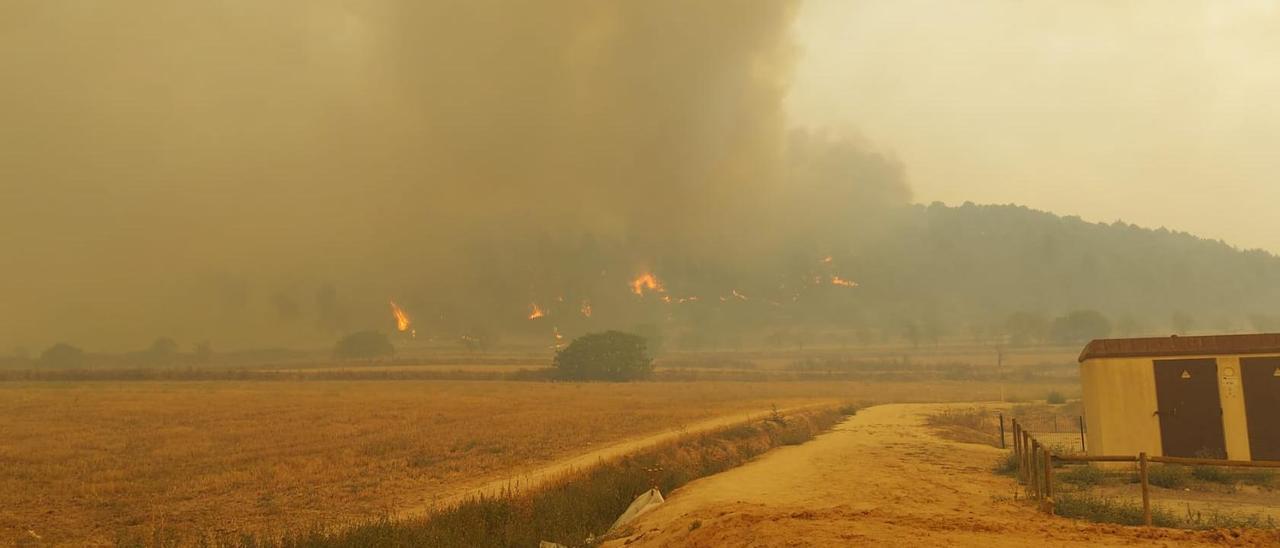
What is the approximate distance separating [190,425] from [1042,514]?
4102 cm

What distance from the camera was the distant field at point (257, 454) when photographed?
17875mm

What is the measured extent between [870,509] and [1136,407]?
42.0 feet

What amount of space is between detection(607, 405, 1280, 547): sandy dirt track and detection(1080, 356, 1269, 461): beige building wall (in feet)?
12.1

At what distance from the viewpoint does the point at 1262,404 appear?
20.2 metres

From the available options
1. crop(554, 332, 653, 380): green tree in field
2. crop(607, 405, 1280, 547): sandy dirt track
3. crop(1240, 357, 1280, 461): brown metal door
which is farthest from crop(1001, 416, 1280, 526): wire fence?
crop(554, 332, 653, 380): green tree in field

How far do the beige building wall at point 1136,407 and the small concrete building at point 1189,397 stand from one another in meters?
0.02

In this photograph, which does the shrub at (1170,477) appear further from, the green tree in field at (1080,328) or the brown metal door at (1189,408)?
the green tree in field at (1080,328)

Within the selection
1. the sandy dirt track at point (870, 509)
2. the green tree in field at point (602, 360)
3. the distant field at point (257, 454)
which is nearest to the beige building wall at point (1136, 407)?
the sandy dirt track at point (870, 509)

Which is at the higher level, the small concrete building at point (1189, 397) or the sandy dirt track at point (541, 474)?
the small concrete building at point (1189, 397)

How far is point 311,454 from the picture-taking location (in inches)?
1114

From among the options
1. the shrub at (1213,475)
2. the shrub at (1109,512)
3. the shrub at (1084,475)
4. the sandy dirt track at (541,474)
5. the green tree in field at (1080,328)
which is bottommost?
the sandy dirt track at (541,474)

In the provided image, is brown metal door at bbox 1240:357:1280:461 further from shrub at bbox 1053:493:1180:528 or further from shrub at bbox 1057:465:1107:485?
shrub at bbox 1053:493:1180:528

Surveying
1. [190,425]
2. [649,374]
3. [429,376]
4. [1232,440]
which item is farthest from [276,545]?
[649,374]

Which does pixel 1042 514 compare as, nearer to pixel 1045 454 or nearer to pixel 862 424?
pixel 1045 454
